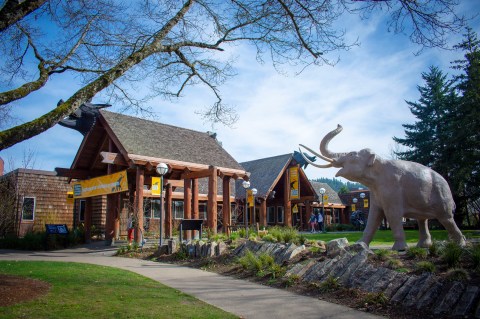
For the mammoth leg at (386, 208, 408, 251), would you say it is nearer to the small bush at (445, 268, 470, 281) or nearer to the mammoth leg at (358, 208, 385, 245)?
the mammoth leg at (358, 208, 385, 245)

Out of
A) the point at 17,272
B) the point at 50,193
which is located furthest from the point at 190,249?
the point at 50,193

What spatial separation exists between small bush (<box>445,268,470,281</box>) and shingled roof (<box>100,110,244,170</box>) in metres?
12.4

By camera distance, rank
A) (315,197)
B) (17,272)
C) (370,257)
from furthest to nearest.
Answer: (315,197)
(17,272)
(370,257)

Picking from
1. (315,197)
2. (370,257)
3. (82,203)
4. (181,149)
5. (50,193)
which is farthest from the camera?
(315,197)

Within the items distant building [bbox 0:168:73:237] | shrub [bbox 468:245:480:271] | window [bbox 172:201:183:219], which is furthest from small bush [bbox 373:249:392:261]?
window [bbox 172:201:183:219]

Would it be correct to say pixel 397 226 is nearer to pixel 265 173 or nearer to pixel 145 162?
pixel 145 162

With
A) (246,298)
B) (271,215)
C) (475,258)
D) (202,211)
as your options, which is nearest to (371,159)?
(475,258)

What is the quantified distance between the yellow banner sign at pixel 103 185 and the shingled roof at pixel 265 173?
535 inches

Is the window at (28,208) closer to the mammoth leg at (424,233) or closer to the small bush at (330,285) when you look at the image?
the small bush at (330,285)

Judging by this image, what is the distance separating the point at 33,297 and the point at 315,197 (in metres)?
27.6

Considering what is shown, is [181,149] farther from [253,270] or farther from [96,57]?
[253,270]

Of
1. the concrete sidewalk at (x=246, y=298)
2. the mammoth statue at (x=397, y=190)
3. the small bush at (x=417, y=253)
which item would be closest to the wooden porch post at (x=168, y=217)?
the concrete sidewalk at (x=246, y=298)

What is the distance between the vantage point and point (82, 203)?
25266 mm

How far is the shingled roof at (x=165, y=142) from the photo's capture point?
53.8 feet
